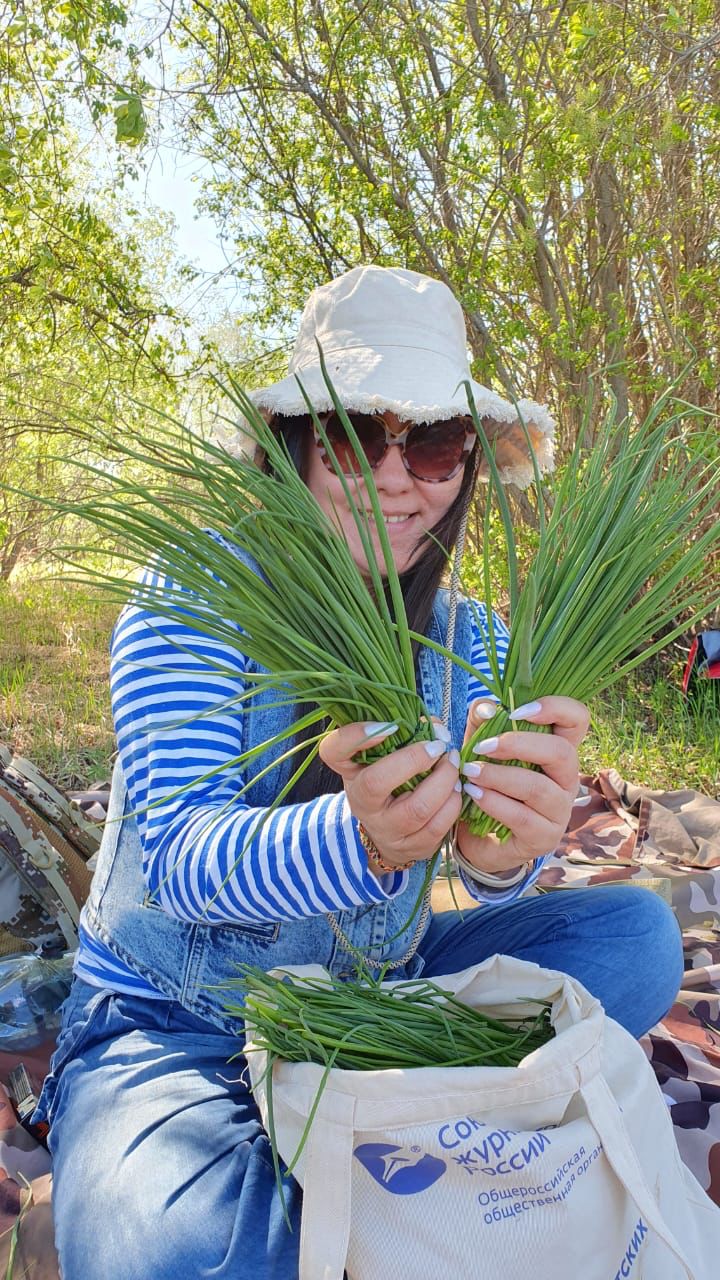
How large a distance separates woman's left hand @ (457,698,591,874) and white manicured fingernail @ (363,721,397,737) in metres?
0.09

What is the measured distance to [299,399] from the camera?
127 cm

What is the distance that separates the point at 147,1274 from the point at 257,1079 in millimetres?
209

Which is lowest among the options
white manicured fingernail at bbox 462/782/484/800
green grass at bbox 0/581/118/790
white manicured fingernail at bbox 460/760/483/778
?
green grass at bbox 0/581/118/790

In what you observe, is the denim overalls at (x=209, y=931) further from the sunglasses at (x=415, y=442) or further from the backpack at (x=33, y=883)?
the backpack at (x=33, y=883)

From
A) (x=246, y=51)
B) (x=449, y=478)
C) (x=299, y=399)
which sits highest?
(x=246, y=51)

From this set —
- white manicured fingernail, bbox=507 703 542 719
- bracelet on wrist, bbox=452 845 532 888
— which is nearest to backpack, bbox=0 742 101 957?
bracelet on wrist, bbox=452 845 532 888

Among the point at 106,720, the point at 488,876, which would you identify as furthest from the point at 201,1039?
the point at 106,720

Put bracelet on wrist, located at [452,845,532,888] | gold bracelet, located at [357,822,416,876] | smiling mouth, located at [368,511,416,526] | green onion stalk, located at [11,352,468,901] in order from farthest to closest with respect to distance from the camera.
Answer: smiling mouth, located at [368,511,416,526]
bracelet on wrist, located at [452,845,532,888]
gold bracelet, located at [357,822,416,876]
green onion stalk, located at [11,352,468,901]

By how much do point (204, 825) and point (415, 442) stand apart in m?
0.63

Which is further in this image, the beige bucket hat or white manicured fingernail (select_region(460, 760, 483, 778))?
the beige bucket hat

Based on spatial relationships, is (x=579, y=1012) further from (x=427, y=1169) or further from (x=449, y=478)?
(x=449, y=478)

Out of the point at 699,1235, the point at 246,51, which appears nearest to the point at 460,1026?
the point at 699,1235

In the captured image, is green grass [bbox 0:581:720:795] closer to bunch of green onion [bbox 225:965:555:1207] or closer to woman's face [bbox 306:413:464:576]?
woman's face [bbox 306:413:464:576]

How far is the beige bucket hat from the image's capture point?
1252mm
